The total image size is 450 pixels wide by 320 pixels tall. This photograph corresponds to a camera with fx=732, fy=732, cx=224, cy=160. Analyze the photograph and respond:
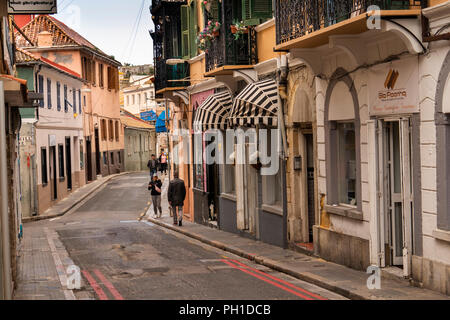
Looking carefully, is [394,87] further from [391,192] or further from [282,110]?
[282,110]

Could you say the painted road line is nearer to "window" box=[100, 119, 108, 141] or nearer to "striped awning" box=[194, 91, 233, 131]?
"striped awning" box=[194, 91, 233, 131]

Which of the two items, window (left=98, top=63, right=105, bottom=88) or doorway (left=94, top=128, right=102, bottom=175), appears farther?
window (left=98, top=63, right=105, bottom=88)

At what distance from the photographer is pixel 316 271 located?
14062 mm

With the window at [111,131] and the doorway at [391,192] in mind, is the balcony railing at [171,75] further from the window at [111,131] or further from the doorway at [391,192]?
the window at [111,131]

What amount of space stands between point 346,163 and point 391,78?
2901mm

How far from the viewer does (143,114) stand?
250ft

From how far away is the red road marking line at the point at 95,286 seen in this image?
41.1ft

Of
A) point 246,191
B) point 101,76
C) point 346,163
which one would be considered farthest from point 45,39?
point 346,163

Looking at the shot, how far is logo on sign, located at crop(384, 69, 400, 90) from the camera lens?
12.3 meters

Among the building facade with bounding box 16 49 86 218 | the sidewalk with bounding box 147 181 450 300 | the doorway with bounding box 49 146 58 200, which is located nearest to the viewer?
the sidewalk with bounding box 147 181 450 300

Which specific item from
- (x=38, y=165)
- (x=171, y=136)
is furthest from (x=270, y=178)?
(x=38, y=165)

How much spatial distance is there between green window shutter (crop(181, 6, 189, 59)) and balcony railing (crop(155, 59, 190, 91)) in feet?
1.63

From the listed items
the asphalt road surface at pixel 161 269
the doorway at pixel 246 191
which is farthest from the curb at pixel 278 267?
Answer: the doorway at pixel 246 191

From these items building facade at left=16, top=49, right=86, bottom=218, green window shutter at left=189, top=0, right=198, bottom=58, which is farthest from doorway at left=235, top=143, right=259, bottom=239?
building facade at left=16, top=49, right=86, bottom=218
